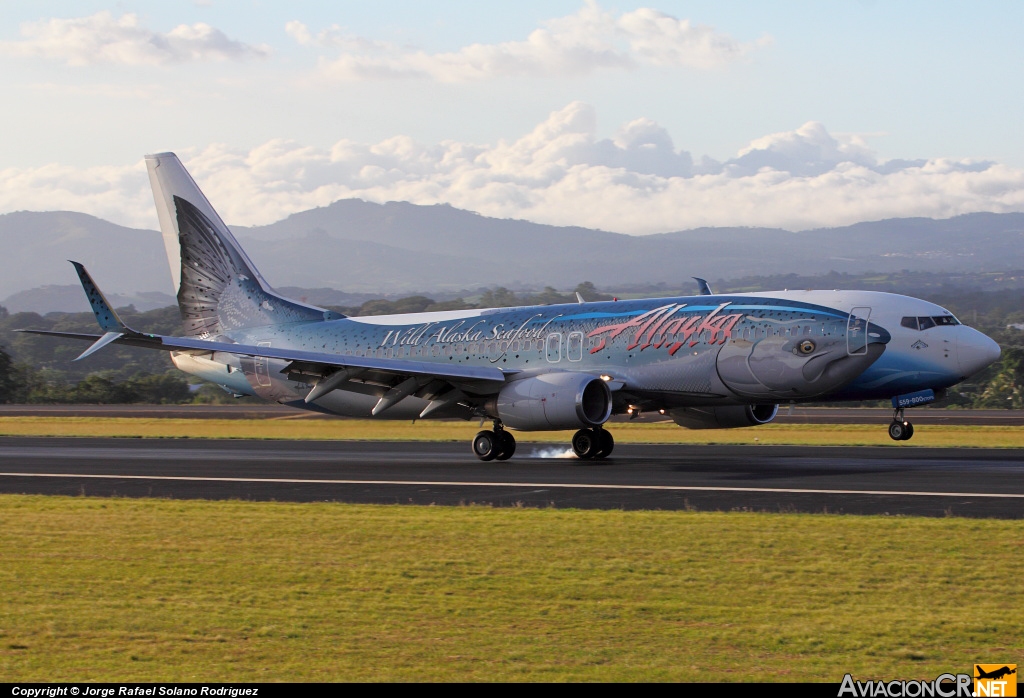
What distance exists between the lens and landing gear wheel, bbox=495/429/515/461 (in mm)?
31109

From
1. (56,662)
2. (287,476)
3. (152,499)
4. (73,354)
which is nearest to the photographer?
(56,662)

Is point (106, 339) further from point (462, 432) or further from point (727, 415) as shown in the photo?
point (462, 432)

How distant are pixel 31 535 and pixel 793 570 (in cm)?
1067

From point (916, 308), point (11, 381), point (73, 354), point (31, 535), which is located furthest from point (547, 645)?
point (73, 354)

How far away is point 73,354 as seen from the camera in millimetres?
120062

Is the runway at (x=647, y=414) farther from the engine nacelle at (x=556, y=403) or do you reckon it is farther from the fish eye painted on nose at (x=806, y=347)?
the fish eye painted on nose at (x=806, y=347)

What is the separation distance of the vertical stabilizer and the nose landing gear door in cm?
1758

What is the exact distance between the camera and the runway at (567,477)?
20.8 metres

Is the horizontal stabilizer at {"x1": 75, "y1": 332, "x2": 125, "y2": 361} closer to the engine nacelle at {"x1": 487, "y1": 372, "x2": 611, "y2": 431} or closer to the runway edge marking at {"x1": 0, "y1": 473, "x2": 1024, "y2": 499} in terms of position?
the runway edge marking at {"x1": 0, "y1": 473, "x2": 1024, "y2": 499}

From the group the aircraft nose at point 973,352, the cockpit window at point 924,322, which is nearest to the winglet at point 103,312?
the cockpit window at point 924,322

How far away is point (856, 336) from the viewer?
27.8 meters

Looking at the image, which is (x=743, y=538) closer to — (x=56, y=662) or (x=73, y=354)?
(x=56, y=662)

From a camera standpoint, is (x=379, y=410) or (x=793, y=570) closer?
(x=793, y=570)

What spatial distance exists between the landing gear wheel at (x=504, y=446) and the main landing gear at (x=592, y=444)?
1.72 meters
